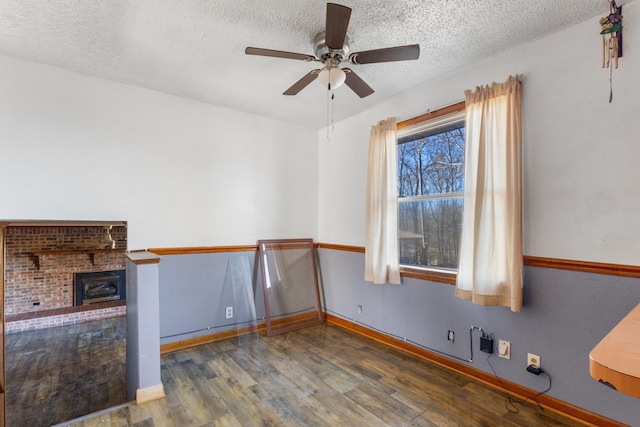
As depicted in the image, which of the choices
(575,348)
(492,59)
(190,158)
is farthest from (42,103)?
(575,348)

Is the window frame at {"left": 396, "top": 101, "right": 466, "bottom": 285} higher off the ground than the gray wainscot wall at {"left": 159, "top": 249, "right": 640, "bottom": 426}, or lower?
higher

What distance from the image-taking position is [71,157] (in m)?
2.65

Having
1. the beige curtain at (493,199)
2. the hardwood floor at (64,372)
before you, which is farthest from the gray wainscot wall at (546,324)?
the hardwood floor at (64,372)

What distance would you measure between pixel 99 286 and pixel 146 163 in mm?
1227

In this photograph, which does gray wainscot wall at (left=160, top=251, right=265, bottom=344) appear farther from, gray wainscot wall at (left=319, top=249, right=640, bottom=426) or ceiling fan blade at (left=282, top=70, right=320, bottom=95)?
ceiling fan blade at (left=282, top=70, right=320, bottom=95)

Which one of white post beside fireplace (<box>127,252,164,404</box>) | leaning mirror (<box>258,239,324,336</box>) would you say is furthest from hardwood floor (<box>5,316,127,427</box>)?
leaning mirror (<box>258,239,324,336</box>)

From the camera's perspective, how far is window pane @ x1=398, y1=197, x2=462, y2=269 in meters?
2.73

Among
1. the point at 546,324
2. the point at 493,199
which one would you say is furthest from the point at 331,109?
the point at 546,324

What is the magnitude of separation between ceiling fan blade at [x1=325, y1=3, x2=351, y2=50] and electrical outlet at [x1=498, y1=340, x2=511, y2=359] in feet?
7.91

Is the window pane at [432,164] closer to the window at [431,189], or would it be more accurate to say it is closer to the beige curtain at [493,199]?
the window at [431,189]

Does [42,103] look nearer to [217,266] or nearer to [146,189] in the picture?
[146,189]

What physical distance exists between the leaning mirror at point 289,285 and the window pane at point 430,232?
4.44 ft

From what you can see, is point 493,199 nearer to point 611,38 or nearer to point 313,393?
point 611,38

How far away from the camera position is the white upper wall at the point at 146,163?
2.48m
